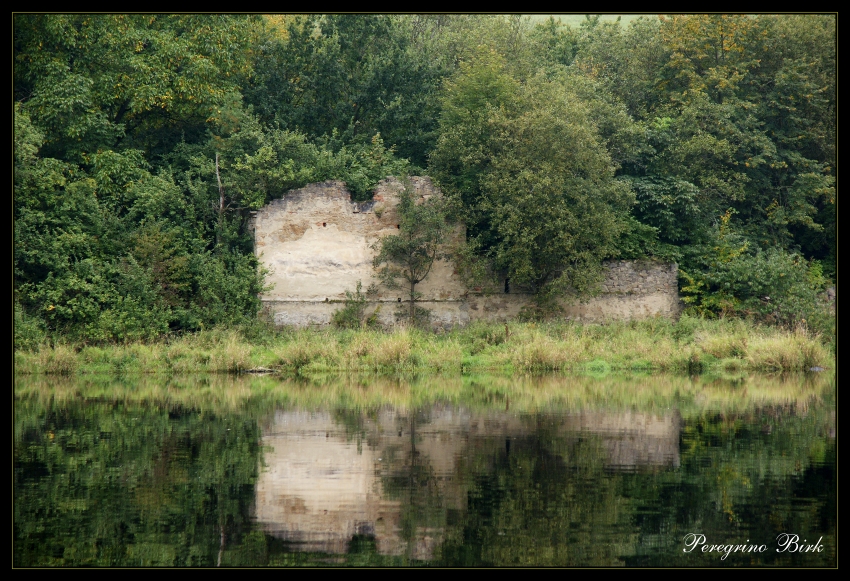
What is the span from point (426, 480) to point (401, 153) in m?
21.1

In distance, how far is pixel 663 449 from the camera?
483 inches

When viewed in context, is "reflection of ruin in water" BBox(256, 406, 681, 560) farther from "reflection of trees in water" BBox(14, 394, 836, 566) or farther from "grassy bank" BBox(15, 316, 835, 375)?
"grassy bank" BBox(15, 316, 835, 375)

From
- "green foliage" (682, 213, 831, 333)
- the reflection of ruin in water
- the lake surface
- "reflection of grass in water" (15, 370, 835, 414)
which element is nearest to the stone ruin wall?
"green foliage" (682, 213, 831, 333)

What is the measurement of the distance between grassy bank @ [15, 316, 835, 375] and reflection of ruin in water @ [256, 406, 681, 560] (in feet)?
20.9

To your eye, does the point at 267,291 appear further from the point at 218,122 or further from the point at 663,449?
the point at 663,449

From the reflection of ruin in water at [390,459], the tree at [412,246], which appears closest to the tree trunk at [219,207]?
the tree at [412,246]

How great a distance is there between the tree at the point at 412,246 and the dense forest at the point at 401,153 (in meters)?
0.92

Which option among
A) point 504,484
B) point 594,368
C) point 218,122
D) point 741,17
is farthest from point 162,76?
point 504,484

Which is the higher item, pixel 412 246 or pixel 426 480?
pixel 412 246

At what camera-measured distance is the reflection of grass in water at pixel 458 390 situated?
655 inches

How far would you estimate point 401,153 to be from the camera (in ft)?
100

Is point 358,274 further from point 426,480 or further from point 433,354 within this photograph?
point 426,480

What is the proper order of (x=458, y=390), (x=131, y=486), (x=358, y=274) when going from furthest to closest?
(x=358, y=274) < (x=458, y=390) < (x=131, y=486)

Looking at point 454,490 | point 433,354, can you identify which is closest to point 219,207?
point 433,354
